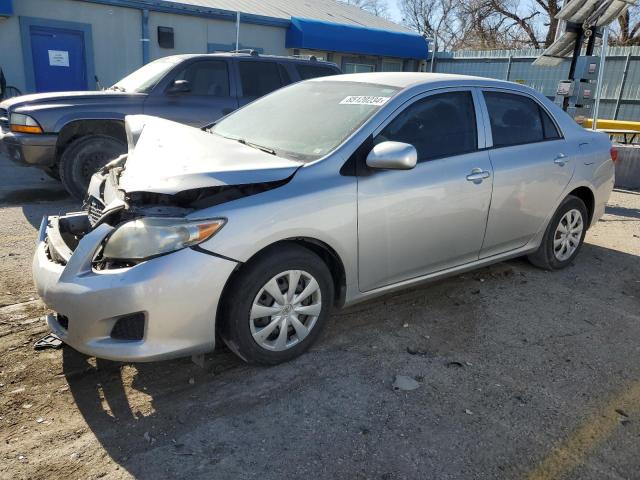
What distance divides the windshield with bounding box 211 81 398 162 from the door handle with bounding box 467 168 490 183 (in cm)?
83

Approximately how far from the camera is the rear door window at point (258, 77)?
7404 millimetres

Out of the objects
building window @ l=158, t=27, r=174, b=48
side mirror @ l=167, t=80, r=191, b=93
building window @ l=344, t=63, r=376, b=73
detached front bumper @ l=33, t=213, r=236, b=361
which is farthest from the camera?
building window @ l=344, t=63, r=376, b=73

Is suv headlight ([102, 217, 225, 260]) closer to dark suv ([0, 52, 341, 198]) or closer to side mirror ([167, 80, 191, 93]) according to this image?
dark suv ([0, 52, 341, 198])

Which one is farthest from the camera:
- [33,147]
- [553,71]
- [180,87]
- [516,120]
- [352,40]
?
[352,40]

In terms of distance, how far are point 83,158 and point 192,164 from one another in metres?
4.14

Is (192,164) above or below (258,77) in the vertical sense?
below

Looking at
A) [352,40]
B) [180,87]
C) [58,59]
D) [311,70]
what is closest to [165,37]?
[58,59]

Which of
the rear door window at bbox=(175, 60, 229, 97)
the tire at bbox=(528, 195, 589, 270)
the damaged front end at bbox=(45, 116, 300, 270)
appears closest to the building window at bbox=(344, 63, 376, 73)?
the rear door window at bbox=(175, 60, 229, 97)

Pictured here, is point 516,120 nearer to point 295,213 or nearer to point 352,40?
point 295,213

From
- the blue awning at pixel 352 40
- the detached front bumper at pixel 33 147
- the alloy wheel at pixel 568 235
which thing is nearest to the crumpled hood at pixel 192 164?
the alloy wheel at pixel 568 235

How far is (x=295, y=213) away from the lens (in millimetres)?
2971

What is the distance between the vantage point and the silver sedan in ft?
8.77

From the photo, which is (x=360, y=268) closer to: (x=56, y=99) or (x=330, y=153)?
(x=330, y=153)

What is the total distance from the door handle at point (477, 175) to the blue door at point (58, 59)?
12.2 m
